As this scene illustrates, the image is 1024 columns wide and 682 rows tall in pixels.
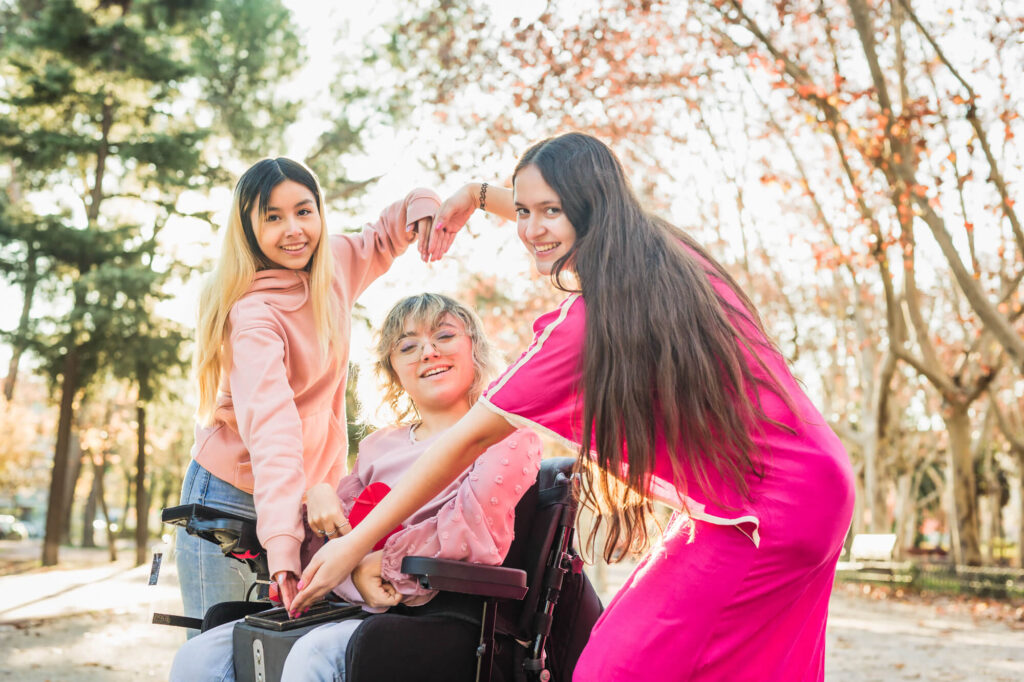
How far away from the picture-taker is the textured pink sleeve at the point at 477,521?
2303 millimetres

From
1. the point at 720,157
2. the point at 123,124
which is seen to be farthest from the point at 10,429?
the point at 720,157

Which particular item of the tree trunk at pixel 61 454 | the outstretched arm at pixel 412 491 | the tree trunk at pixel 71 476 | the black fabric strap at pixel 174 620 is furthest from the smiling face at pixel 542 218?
the tree trunk at pixel 71 476

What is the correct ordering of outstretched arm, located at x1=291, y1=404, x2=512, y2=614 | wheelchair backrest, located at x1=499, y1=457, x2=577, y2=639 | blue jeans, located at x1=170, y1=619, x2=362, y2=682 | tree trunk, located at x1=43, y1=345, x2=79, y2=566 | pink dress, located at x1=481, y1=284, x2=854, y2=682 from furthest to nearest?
1. tree trunk, located at x1=43, y1=345, x2=79, y2=566
2. wheelchair backrest, located at x1=499, y1=457, x2=577, y2=639
3. blue jeans, located at x1=170, y1=619, x2=362, y2=682
4. outstretched arm, located at x1=291, y1=404, x2=512, y2=614
5. pink dress, located at x1=481, y1=284, x2=854, y2=682

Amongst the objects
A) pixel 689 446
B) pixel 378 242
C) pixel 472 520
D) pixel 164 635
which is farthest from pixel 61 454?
pixel 689 446

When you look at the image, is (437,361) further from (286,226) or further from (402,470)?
(286,226)

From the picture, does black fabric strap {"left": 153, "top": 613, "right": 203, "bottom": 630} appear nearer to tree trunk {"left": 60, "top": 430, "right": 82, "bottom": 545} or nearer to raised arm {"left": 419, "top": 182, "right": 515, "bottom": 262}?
raised arm {"left": 419, "top": 182, "right": 515, "bottom": 262}

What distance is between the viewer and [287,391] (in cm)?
244

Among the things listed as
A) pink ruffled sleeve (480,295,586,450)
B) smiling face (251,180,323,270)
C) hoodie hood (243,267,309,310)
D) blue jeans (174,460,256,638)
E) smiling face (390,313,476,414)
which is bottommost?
blue jeans (174,460,256,638)

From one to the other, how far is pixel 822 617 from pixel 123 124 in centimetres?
1667

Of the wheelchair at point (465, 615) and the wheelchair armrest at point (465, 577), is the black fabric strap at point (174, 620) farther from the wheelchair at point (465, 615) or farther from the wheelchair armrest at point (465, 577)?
the wheelchair armrest at point (465, 577)

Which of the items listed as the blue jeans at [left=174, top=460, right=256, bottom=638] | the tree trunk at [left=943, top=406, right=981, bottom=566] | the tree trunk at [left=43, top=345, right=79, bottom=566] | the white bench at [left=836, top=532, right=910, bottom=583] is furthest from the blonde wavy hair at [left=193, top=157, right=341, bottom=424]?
the white bench at [left=836, top=532, right=910, bottom=583]

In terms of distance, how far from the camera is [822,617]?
1812 mm

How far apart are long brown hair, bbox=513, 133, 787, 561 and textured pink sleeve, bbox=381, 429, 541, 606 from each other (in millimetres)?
612

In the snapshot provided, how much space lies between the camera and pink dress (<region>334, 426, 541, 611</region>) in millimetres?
2303
